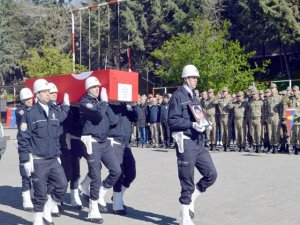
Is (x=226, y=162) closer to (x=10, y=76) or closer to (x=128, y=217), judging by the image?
(x=128, y=217)

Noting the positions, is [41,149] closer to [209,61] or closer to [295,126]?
[295,126]

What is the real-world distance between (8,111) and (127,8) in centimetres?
1441

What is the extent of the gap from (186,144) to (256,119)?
11.2 metres

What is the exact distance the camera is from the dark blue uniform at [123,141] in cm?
980

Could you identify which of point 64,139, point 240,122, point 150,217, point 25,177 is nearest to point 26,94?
point 64,139

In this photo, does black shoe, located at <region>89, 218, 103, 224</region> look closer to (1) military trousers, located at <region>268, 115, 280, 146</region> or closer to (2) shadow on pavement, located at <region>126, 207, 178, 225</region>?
(2) shadow on pavement, located at <region>126, 207, 178, 225</region>

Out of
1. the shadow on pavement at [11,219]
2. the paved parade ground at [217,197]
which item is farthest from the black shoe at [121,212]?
the shadow on pavement at [11,219]

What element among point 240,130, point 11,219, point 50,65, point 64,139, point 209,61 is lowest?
point 11,219

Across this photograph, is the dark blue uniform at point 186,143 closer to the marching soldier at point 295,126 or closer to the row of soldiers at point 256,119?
the row of soldiers at point 256,119

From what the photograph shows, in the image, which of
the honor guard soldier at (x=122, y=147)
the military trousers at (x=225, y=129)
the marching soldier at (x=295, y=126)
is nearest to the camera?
the honor guard soldier at (x=122, y=147)

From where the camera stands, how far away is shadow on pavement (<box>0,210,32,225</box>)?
9.21m

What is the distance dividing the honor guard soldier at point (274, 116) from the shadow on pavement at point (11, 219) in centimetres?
1084

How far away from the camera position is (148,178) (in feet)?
45.7

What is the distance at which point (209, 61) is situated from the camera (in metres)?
30.3
